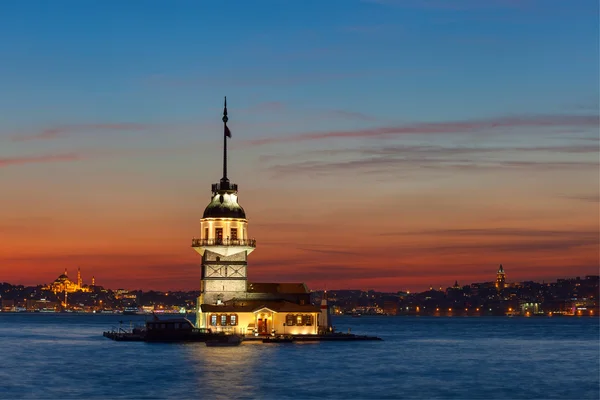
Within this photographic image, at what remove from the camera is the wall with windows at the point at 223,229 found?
109812mm

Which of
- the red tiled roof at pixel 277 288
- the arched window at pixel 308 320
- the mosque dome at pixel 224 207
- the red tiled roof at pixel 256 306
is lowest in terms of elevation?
the arched window at pixel 308 320

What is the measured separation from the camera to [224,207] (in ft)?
363

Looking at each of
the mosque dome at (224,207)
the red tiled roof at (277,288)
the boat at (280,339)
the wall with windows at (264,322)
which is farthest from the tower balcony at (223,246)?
the boat at (280,339)

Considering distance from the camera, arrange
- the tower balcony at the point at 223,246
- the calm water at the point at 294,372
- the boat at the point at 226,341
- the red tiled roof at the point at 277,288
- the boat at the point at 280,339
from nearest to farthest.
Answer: the calm water at the point at 294,372 → the boat at the point at 226,341 → the boat at the point at 280,339 → the tower balcony at the point at 223,246 → the red tiled roof at the point at 277,288

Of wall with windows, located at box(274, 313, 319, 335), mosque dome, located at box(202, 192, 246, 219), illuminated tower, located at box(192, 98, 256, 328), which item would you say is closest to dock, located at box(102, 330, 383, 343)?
wall with windows, located at box(274, 313, 319, 335)

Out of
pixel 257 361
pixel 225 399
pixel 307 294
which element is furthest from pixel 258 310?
pixel 225 399

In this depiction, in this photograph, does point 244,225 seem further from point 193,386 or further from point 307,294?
point 193,386

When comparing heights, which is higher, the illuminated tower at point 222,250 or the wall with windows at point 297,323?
the illuminated tower at point 222,250

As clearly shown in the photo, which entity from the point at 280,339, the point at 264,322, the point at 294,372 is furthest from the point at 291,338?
the point at 294,372

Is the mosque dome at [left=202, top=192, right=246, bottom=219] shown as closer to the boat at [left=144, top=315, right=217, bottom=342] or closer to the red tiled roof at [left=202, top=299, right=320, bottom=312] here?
the red tiled roof at [left=202, top=299, right=320, bottom=312]

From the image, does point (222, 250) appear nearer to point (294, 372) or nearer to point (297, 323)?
point (297, 323)

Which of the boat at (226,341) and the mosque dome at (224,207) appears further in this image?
the mosque dome at (224,207)

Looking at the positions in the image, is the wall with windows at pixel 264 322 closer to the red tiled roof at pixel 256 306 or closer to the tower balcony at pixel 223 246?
the red tiled roof at pixel 256 306

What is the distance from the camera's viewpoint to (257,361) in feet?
A: 284
